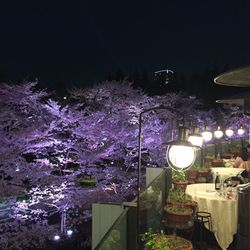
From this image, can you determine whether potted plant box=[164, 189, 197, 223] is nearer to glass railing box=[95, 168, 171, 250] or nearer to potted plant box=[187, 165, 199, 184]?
glass railing box=[95, 168, 171, 250]

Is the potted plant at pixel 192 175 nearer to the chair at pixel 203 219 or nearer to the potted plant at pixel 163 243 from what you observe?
the chair at pixel 203 219

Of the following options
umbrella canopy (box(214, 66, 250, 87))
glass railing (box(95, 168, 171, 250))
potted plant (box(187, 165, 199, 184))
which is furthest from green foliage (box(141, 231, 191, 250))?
potted plant (box(187, 165, 199, 184))

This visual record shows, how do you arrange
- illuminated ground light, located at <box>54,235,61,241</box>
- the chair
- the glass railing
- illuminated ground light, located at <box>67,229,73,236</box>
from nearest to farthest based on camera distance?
the glass railing → the chair → illuminated ground light, located at <box>54,235,61,241</box> → illuminated ground light, located at <box>67,229,73,236</box>

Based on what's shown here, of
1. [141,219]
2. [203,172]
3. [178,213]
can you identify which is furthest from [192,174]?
[141,219]

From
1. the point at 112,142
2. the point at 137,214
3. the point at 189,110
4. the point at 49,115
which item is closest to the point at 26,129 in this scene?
the point at 49,115

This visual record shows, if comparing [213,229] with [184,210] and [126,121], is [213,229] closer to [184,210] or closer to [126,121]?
[184,210]

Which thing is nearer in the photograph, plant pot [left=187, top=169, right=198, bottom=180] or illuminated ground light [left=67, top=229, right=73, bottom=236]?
plant pot [left=187, top=169, right=198, bottom=180]

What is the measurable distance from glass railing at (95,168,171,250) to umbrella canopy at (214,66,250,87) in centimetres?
175

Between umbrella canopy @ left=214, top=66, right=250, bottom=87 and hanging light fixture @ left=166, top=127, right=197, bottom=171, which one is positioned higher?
umbrella canopy @ left=214, top=66, right=250, bottom=87

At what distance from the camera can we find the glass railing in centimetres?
319

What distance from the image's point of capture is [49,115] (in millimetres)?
11227

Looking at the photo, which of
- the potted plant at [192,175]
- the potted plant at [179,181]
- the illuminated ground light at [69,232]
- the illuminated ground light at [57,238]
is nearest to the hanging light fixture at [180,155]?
the potted plant at [179,181]

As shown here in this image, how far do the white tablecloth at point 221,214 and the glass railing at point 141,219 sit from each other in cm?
78

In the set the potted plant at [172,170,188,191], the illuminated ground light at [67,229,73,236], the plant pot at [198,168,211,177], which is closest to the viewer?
the potted plant at [172,170,188,191]
